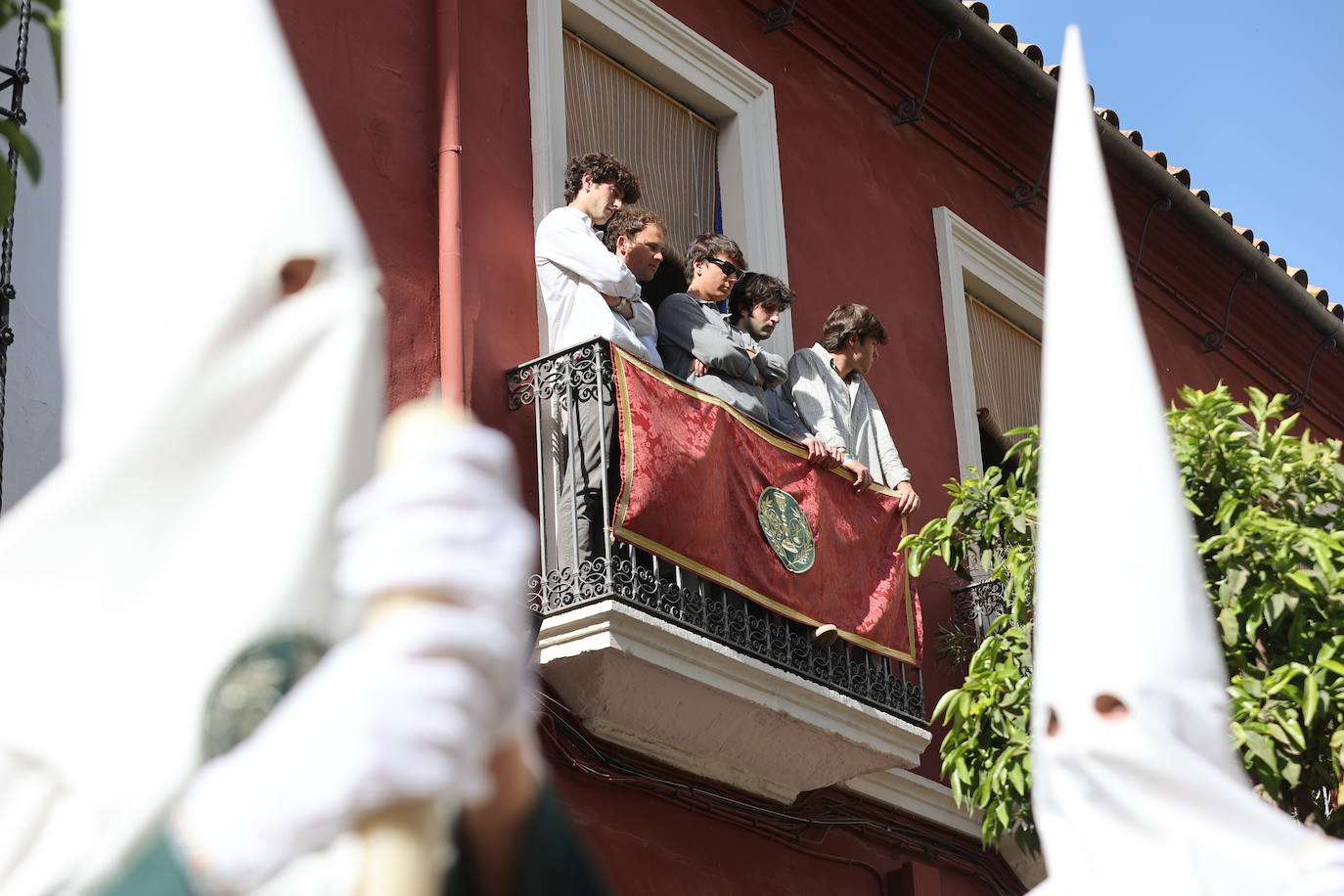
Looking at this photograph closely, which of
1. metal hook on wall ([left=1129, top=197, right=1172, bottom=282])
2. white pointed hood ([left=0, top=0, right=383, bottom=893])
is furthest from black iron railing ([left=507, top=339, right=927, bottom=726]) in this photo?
→ metal hook on wall ([left=1129, top=197, right=1172, bottom=282])

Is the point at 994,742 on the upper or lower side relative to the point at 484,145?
lower

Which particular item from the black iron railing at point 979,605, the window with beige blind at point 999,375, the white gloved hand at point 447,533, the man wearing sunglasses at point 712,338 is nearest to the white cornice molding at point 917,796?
the black iron railing at point 979,605

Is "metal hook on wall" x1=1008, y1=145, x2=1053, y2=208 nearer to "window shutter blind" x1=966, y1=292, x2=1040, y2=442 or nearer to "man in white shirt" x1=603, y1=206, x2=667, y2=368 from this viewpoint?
"window shutter blind" x1=966, y1=292, x2=1040, y2=442

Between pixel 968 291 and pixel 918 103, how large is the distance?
1.03 m

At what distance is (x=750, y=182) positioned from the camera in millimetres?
9320

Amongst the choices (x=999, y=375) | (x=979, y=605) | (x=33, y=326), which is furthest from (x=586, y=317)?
(x=999, y=375)

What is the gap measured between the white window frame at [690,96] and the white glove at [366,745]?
6.47 meters

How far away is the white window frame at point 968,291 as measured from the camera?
401 inches

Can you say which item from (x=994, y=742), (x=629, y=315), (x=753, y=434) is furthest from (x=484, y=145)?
(x=994, y=742)

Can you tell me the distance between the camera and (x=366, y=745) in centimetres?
147

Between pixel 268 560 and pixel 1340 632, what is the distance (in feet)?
18.1

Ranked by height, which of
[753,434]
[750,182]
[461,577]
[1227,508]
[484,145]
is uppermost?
[750,182]

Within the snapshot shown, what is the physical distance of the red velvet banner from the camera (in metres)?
7.02

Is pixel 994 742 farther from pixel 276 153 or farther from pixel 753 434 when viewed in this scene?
pixel 276 153
